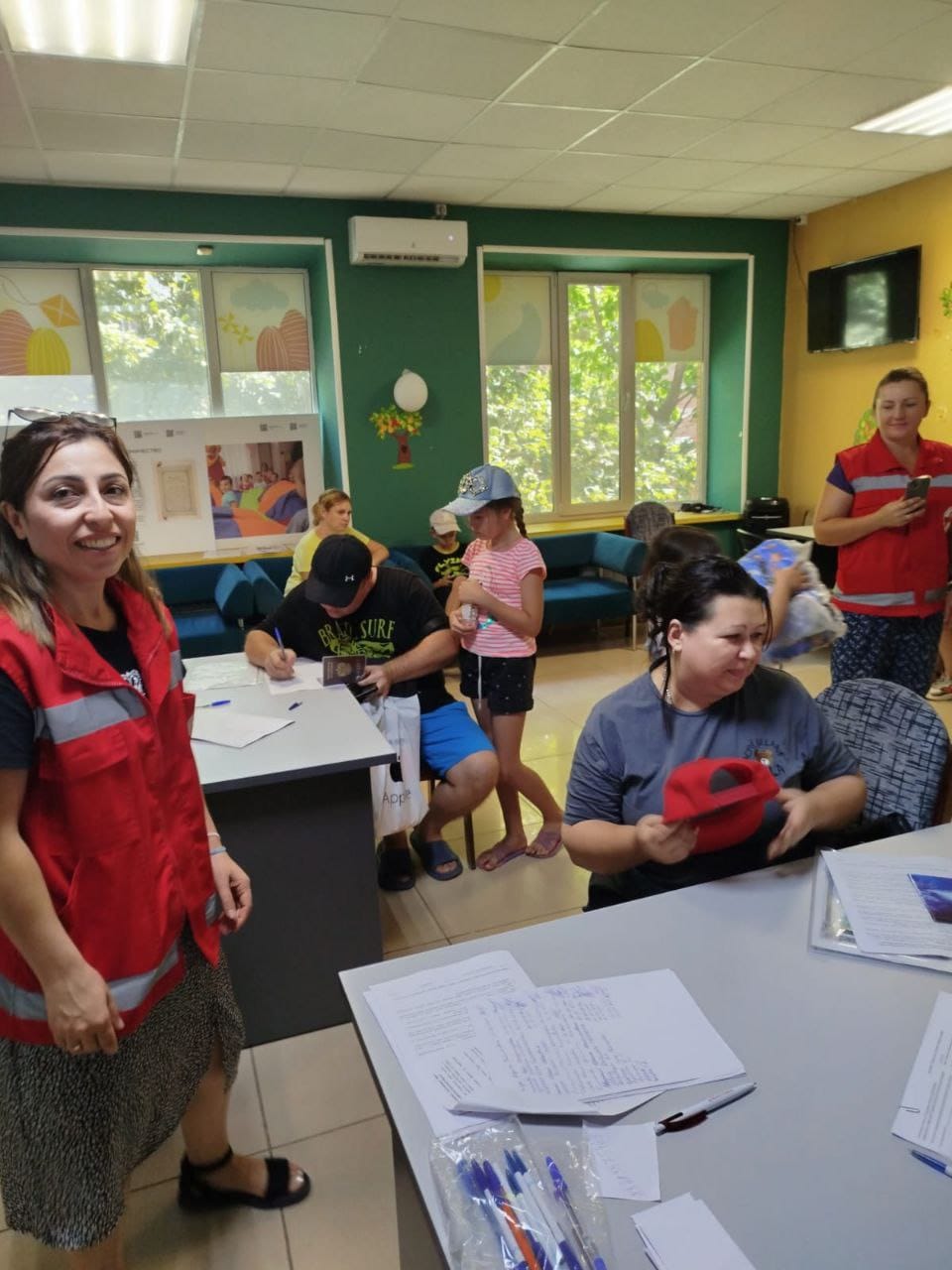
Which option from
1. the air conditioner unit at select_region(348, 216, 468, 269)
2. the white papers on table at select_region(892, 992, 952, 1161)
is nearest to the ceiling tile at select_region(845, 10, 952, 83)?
the air conditioner unit at select_region(348, 216, 468, 269)

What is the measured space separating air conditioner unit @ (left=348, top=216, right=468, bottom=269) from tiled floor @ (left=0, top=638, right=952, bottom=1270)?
4196 millimetres

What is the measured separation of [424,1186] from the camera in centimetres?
91

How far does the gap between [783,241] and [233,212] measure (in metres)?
4.17

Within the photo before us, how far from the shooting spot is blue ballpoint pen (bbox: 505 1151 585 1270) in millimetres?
823

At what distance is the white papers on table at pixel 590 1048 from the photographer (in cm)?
101

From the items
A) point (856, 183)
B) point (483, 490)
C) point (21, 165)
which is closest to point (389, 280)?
point (21, 165)

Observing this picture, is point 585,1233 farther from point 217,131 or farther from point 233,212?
point 233,212

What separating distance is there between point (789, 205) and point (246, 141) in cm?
396

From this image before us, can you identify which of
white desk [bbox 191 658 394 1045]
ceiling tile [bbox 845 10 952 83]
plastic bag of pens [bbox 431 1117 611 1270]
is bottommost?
white desk [bbox 191 658 394 1045]

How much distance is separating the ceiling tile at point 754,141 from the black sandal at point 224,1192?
4822mm

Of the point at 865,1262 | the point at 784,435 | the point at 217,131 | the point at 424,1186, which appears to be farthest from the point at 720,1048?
the point at 784,435

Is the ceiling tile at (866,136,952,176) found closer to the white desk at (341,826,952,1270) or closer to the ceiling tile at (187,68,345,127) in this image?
the ceiling tile at (187,68,345,127)

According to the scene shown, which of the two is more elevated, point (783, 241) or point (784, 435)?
point (783, 241)

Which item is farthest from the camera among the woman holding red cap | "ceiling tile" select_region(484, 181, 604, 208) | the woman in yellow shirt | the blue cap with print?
"ceiling tile" select_region(484, 181, 604, 208)
